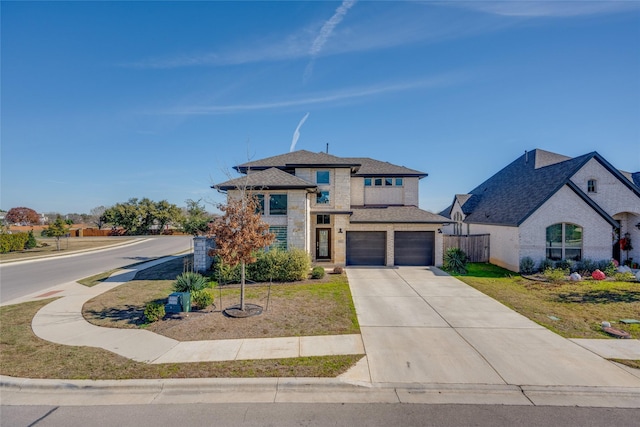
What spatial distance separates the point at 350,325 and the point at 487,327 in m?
4.09

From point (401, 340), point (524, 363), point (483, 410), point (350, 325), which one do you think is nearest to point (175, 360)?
point (350, 325)

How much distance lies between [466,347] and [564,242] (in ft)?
46.3

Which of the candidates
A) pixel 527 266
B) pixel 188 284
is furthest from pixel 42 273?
pixel 527 266

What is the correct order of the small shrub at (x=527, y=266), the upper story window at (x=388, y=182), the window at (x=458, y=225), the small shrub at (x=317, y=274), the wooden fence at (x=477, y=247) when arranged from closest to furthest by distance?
the small shrub at (x=317, y=274) → the small shrub at (x=527, y=266) → the wooden fence at (x=477, y=247) → the upper story window at (x=388, y=182) → the window at (x=458, y=225)

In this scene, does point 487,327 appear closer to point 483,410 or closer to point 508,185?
point 483,410

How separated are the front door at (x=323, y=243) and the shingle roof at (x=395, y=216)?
80.6 inches

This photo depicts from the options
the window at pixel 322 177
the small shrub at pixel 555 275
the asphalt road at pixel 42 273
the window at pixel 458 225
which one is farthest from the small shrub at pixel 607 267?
the asphalt road at pixel 42 273

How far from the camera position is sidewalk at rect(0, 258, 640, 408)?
536cm

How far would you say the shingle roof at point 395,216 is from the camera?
1819cm

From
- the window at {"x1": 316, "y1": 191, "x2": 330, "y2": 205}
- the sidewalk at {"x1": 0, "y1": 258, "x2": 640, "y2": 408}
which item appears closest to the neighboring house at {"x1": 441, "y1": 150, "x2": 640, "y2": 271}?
the sidewalk at {"x1": 0, "y1": 258, "x2": 640, "y2": 408}

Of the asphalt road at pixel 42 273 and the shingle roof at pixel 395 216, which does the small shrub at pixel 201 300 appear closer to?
the asphalt road at pixel 42 273

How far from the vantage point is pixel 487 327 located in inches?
339

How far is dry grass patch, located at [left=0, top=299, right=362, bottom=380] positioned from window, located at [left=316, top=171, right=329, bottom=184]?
13.8 meters

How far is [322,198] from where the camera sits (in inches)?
755
